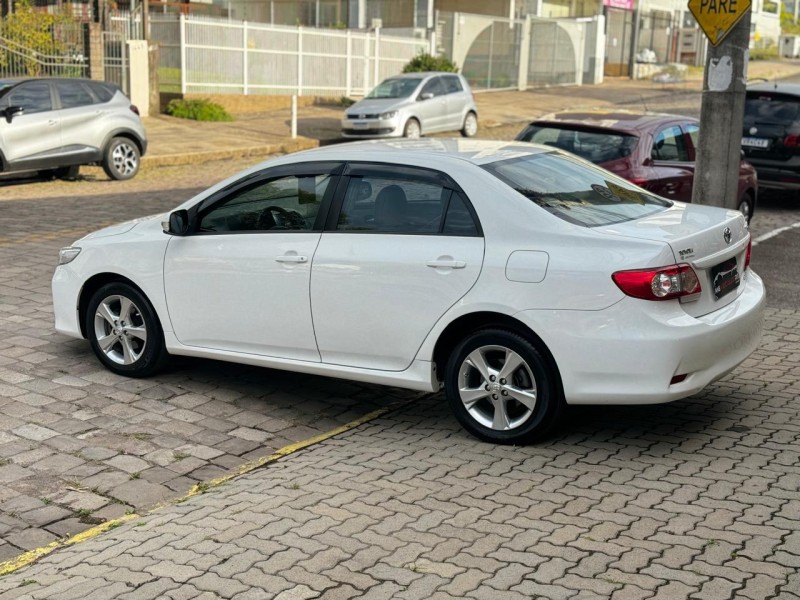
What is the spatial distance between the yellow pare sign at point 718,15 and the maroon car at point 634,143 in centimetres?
183

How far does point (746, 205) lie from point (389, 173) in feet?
26.4

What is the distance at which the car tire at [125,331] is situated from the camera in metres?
7.07

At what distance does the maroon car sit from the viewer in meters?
11.0

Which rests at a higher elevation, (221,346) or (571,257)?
(571,257)

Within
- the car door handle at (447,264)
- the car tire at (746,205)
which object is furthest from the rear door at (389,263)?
the car tire at (746,205)

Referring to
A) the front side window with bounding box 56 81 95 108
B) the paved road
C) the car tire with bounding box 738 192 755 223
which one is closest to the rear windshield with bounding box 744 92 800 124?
the car tire with bounding box 738 192 755 223

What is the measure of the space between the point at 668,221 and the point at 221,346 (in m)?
2.80

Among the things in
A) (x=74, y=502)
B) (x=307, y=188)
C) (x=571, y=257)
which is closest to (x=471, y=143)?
(x=307, y=188)

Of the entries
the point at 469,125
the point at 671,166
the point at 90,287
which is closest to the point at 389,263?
the point at 90,287

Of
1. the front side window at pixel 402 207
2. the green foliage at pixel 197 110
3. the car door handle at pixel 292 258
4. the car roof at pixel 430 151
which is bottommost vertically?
the green foliage at pixel 197 110

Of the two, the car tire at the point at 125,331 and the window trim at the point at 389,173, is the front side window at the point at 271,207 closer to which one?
the window trim at the point at 389,173

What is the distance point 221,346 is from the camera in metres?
6.77

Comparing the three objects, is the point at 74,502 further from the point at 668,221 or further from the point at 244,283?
the point at 668,221

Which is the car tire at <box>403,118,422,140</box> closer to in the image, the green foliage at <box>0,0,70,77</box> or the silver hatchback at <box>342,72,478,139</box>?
the silver hatchback at <box>342,72,478,139</box>
